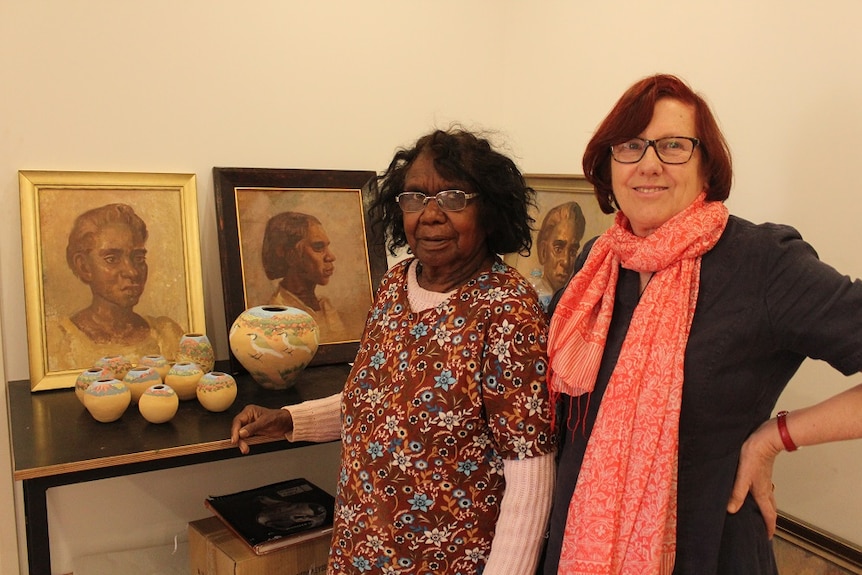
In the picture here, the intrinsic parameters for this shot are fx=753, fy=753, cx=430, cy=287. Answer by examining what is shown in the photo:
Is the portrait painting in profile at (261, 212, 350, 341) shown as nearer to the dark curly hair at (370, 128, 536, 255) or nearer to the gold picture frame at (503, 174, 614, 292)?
the gold picture frame at (503, 174, 614, 292)

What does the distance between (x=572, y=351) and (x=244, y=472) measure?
1431mm

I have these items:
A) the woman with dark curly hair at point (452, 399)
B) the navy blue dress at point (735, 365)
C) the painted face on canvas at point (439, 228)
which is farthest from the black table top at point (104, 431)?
the navy blue dress at point (735, 365)

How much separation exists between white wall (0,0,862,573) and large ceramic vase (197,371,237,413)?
493 mm

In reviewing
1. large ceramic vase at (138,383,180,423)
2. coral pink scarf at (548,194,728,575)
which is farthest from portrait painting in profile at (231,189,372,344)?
coral pink scarf at (548,194,728,575)

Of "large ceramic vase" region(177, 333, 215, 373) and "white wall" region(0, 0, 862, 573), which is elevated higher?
"white wall" region(0, 0, 862, 573)

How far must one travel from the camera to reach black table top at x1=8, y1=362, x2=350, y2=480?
55.1 inches

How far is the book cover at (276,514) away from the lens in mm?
A: 1768

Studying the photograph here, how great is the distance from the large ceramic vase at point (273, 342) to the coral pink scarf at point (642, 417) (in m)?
0.81

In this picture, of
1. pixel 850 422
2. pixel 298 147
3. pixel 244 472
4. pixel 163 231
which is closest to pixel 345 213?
pixel 298 147

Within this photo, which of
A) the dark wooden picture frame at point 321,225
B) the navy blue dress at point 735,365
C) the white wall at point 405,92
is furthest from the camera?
the dark wooden picture frame at point 321,225

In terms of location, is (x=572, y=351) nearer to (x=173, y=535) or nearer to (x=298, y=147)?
(x=298, y=147)

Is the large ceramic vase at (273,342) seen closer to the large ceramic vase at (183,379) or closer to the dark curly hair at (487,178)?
the large ceramic vase at (183,379)

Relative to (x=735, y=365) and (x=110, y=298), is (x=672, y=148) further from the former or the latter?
(x=110, y=298)

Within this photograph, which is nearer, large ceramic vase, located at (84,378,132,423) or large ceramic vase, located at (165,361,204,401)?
large ceramic vase, located at (84,378,132,423)
